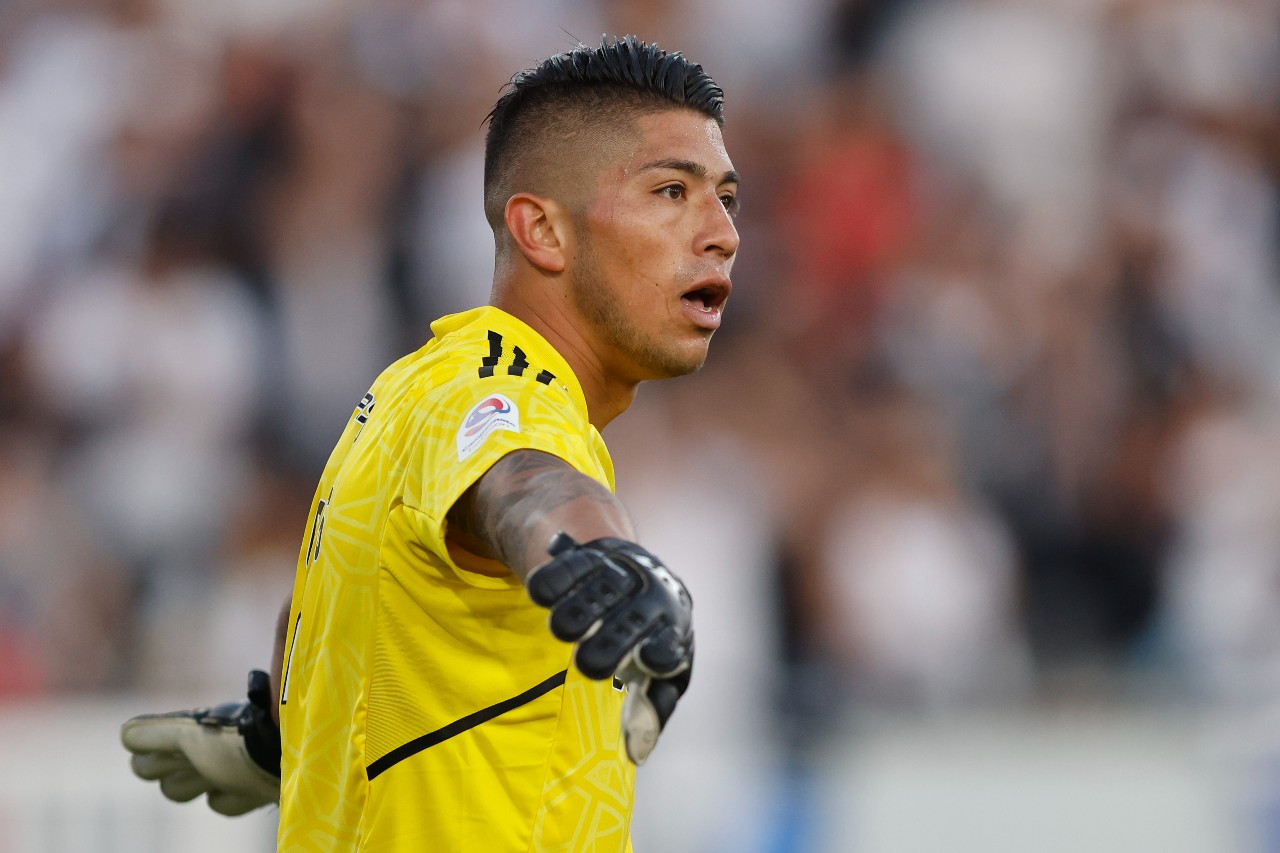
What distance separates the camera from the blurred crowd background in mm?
7855

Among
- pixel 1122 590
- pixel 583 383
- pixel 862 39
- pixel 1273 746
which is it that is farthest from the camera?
pixel 862 39

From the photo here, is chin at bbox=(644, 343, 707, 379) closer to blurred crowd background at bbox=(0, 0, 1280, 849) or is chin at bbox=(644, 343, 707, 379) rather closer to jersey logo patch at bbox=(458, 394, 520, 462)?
jersey logo patch at bbox=(458, 394, 520, 462)

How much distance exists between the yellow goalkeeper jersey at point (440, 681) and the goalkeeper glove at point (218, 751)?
2.72 feet

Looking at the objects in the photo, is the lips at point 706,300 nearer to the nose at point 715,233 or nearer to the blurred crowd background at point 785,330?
the nose at point 715,233

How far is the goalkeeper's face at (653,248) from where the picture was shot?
11.0ft

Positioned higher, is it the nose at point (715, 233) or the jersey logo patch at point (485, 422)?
the nose at point (715, 233)

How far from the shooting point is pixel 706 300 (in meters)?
3.48

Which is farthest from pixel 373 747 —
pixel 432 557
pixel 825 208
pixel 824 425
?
pixel 825 208

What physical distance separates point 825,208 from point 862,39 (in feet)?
4.38

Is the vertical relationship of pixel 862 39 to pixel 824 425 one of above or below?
above

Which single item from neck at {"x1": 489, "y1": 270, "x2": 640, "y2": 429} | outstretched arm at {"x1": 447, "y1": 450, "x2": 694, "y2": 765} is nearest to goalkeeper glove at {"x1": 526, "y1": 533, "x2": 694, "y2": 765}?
outstretched arm at {"x1": 447, "y1": 450, "x2": 694, "y2": 765}

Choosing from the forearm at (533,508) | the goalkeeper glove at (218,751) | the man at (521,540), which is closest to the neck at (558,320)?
the man at (521,540)

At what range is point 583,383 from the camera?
3.40 meters

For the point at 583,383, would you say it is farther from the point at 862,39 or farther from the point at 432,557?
the point at 862,39
